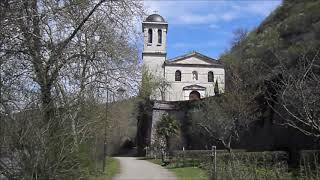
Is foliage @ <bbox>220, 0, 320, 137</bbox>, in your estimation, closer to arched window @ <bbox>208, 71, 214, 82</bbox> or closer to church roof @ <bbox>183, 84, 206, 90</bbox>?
arched window @ <bbox>208, 71, 214, 82</bbox>

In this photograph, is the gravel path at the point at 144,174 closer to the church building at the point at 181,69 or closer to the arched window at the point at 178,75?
the church building at the point at 181,69

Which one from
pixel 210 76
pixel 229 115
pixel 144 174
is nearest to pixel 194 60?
pixel 210 76

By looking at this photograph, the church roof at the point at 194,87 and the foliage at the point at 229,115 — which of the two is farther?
the church roof at the point at 194,87

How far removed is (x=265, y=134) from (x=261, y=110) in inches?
83.0

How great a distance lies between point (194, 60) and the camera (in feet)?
293

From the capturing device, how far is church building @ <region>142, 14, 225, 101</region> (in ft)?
279

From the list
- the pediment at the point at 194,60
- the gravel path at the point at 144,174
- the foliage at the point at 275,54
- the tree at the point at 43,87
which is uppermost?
the pediment at the point at 194,60

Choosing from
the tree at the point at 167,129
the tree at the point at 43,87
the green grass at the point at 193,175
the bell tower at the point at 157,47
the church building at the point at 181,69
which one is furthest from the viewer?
the church building at the point at 181,69

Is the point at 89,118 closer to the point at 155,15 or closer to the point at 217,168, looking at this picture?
the point at 217,168

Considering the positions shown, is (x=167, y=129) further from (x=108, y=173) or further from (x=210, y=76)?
(x=108, y=173)

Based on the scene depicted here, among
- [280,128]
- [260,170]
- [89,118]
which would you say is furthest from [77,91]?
[280,128]

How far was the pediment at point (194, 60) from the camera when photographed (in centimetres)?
8844

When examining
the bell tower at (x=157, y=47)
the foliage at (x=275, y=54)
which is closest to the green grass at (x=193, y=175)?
the foliage at (x=275, y=54)

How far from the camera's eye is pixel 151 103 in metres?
68.2
